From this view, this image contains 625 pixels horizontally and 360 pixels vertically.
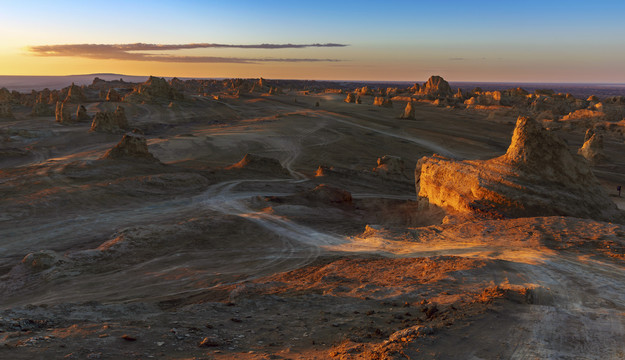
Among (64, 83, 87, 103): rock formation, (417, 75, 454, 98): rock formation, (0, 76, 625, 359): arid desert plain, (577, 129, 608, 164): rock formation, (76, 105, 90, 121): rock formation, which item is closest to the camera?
(0, 76, 625, 359): arid desert plain

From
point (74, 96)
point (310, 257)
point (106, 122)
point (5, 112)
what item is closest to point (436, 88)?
point (74, 96)

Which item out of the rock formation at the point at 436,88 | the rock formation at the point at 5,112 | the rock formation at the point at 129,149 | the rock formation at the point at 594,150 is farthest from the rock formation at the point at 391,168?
the rock formation at the point at 436,88

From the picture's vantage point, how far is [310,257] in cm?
1703

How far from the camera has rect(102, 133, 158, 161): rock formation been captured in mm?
34728

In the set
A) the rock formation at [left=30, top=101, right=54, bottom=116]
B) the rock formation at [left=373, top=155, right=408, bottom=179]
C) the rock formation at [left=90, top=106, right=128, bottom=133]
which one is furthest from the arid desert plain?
the rock formation at [left=30, top=101, right=54, bottom=116]

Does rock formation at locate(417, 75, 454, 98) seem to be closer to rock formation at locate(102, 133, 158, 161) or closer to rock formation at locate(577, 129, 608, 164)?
rock formation at locate(577, 129, 608, 164)

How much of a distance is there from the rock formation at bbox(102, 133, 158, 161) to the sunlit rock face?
27.3 metres

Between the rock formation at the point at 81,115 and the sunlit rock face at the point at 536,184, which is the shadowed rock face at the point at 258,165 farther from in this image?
the rock formation at the point at 81,115

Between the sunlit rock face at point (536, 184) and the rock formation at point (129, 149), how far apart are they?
27.3m

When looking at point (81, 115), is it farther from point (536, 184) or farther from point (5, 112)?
point (536, 184)

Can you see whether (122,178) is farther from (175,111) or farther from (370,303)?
(175,111)

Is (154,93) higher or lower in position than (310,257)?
higher

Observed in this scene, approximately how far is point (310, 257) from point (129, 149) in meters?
24.7

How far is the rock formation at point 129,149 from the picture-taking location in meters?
34.7
